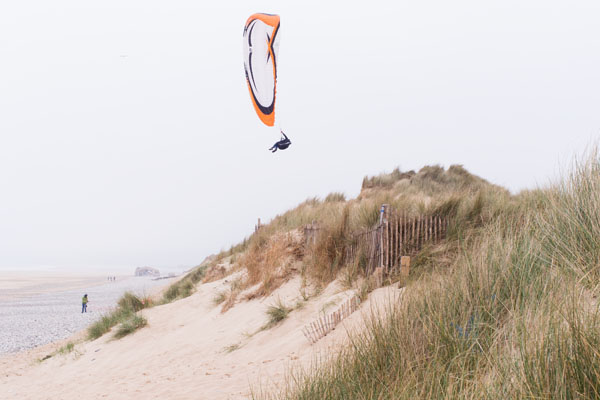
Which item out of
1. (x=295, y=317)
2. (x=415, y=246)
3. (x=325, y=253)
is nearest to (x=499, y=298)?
(x=415, y=246)

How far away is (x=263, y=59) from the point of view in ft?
53.9

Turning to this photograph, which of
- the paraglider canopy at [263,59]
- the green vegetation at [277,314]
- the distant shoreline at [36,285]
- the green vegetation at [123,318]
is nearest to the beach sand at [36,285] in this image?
the distant shoreline at [36,285]

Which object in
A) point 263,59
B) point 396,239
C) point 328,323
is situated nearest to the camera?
point 328,323

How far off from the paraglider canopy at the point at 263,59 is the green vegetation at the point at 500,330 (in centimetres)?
1111

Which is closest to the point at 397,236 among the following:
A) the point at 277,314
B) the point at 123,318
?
the point at 277,314

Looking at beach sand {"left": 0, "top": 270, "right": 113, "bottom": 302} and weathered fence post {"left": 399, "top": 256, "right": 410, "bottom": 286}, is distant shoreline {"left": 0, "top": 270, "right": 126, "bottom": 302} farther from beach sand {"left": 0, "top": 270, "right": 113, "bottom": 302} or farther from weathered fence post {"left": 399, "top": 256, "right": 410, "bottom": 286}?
weathered fence post {"left": 399, "top": 256, "right": 410, "bottom": 286}

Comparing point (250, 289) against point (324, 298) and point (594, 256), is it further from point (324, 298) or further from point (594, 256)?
point (594, 256)

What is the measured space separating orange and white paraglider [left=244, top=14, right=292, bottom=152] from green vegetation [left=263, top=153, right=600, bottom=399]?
36.4 feet

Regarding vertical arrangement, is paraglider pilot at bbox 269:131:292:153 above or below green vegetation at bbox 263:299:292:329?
above

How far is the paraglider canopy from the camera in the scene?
16.0 metres

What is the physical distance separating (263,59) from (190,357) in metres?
10.6

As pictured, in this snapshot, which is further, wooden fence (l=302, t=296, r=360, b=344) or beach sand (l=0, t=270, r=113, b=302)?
beach sand (l=0, t=270, r=113, b=302)

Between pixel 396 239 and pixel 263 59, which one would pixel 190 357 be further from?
pixel 263 59

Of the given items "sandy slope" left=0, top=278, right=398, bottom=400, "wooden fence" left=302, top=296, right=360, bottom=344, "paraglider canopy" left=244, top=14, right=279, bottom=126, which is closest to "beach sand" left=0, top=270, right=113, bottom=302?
"sandy slope" left=0, top=278, right=398, bottom=400
